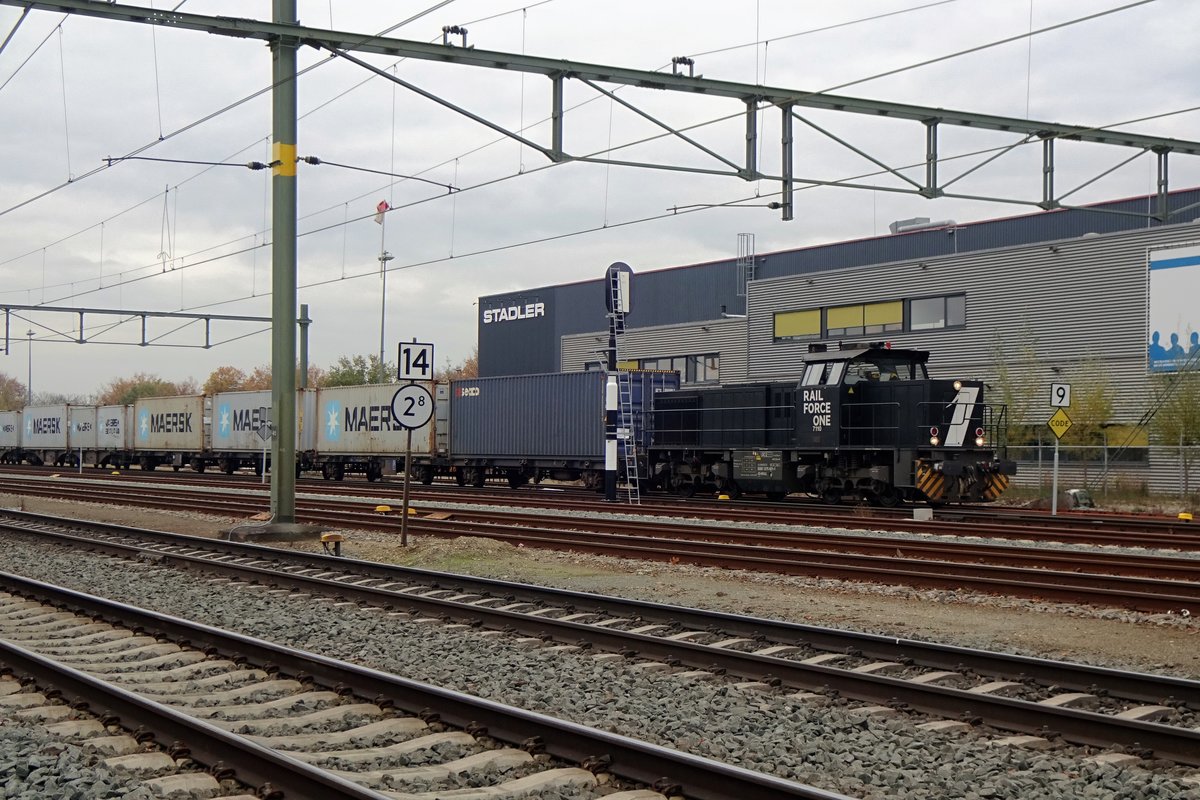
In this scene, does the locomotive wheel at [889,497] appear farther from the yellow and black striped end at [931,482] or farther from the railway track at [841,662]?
the railway track at [841,662]

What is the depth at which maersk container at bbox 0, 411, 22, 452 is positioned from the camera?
6078 centimetres

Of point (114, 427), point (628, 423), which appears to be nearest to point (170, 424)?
point (114, 427)

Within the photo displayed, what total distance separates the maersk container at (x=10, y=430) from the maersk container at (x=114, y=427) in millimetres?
10833

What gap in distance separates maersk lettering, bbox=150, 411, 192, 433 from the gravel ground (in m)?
31.7

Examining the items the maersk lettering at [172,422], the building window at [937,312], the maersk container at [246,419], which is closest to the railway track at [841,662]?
the building window at [937,312]

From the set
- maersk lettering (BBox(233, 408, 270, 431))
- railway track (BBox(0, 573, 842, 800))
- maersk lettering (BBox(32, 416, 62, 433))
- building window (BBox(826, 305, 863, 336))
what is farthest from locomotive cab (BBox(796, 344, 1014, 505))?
maersk lettering (BBox(32, 416, 62, 433))

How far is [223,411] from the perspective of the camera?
146ft

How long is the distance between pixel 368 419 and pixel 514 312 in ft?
72.0

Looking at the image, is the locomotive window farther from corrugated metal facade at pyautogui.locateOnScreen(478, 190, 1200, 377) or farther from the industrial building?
corrugated metal facade at pyautogui.locateOnScreen(478, 190, 1200, 377)

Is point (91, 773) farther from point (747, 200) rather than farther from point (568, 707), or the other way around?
point (747, 200)

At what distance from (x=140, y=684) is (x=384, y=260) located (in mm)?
51384

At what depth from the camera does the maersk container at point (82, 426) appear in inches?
2100

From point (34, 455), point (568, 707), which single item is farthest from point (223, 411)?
point (568, 707)

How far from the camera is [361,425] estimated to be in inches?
1505
